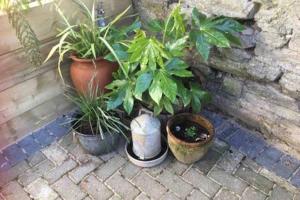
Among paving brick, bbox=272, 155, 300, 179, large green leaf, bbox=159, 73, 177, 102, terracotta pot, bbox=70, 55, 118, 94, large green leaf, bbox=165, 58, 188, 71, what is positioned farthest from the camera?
terracotta pot, bbox=70, 55, 118, 94

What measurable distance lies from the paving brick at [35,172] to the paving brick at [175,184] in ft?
2.55

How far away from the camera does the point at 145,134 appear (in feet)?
6.56

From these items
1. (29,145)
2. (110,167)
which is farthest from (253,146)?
(29,145)

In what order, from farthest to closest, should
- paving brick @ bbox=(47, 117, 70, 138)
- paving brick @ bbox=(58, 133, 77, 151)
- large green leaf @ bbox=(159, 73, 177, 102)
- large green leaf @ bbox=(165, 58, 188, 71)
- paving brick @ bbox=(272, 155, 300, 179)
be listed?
paving brick @ bbox=(47, 117, 70, 138) < paving brick @ bbox=(58, 133, 77, 151) < paving brick @ bbox=(272, 155, 300, 179) < large green leaf @ bbox=(165, 58, 188, 71) < large green leaf @ bbox=(159, 73, 177, 102)

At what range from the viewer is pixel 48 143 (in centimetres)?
233

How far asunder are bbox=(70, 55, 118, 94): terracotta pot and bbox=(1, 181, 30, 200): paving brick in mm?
774

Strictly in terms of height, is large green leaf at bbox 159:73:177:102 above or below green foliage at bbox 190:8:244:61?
below

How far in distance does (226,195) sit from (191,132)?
46 centimetres

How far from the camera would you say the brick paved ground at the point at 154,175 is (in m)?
1.96

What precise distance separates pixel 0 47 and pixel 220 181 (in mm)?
1667

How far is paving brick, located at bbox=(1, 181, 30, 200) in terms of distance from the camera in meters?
1.96

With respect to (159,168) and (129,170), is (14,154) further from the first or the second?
(159,168)

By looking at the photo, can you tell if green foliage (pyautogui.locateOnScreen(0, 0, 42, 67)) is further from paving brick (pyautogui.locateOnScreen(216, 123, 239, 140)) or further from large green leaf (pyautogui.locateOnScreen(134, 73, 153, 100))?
paving brick (pyautogui.locateOnScreen(216, 123, 239, 140))

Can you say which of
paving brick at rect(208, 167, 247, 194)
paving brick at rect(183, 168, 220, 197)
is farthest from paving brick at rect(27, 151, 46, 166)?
paving brick at rect(208, 167, 247, 194)
